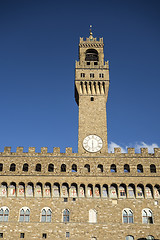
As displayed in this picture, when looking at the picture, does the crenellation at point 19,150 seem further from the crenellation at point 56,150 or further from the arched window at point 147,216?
the arched window at point 147,216

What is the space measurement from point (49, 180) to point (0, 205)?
6204mm

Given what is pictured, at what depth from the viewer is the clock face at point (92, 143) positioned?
119 feet

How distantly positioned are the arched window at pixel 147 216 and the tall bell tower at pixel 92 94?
858cm

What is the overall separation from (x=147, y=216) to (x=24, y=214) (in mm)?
13995

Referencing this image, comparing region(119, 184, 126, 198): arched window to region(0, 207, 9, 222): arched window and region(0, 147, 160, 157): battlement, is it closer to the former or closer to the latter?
region(0, 147, 160, 157): battlement

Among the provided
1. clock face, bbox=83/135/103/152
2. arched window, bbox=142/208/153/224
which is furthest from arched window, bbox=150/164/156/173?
clock face, bbox=83/135/103/152

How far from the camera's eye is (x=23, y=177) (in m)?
34.1

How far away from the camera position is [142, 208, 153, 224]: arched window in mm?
32375

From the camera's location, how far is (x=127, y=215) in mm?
32562

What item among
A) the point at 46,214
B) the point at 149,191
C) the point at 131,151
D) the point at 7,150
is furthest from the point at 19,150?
the point at 149,191

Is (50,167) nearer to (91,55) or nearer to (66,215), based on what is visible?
(66,215)

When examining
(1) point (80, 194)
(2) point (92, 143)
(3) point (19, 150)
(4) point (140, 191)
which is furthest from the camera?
(2) point (92, 143)

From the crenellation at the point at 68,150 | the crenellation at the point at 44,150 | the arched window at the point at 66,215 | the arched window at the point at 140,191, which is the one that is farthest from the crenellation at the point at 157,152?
the crenellation at the point at 44,150

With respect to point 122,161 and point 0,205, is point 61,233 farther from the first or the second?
point 122,161
